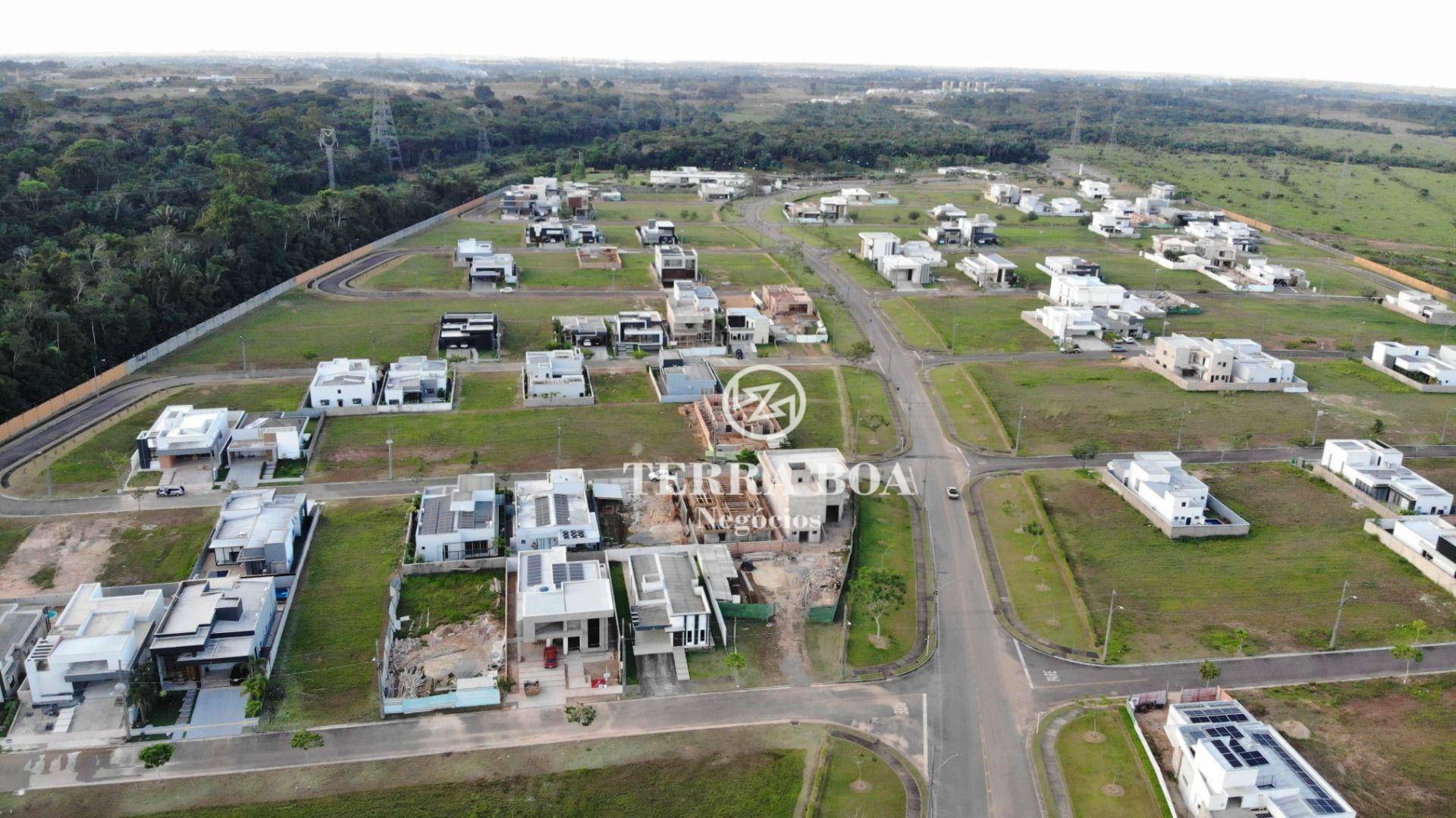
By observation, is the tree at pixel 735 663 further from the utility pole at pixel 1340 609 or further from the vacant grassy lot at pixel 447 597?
the utility pole at pixel 1340 609

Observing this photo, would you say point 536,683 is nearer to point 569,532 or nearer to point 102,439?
point 569,532

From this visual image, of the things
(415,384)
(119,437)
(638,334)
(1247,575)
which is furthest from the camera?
(638,334)

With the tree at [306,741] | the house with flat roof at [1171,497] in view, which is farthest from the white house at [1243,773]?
the tree at [306,741]

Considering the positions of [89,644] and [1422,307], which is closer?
[89,644]

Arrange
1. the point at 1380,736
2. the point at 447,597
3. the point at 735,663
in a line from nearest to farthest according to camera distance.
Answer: the point at 1380,736 < the point at 735,663 < the point at 447,597

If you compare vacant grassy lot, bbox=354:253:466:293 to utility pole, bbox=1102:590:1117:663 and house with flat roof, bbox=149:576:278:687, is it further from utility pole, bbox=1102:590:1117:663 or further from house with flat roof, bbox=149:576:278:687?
utility pole, bbox=1102:590:1117:663

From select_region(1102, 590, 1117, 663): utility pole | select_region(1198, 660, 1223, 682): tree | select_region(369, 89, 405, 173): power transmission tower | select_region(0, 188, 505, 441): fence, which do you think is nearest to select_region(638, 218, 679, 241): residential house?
select_region(0, 188, 505, 441): fence

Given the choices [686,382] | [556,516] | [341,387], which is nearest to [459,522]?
[556,516]

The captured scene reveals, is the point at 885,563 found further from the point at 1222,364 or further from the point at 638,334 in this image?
the point at 1222,364
